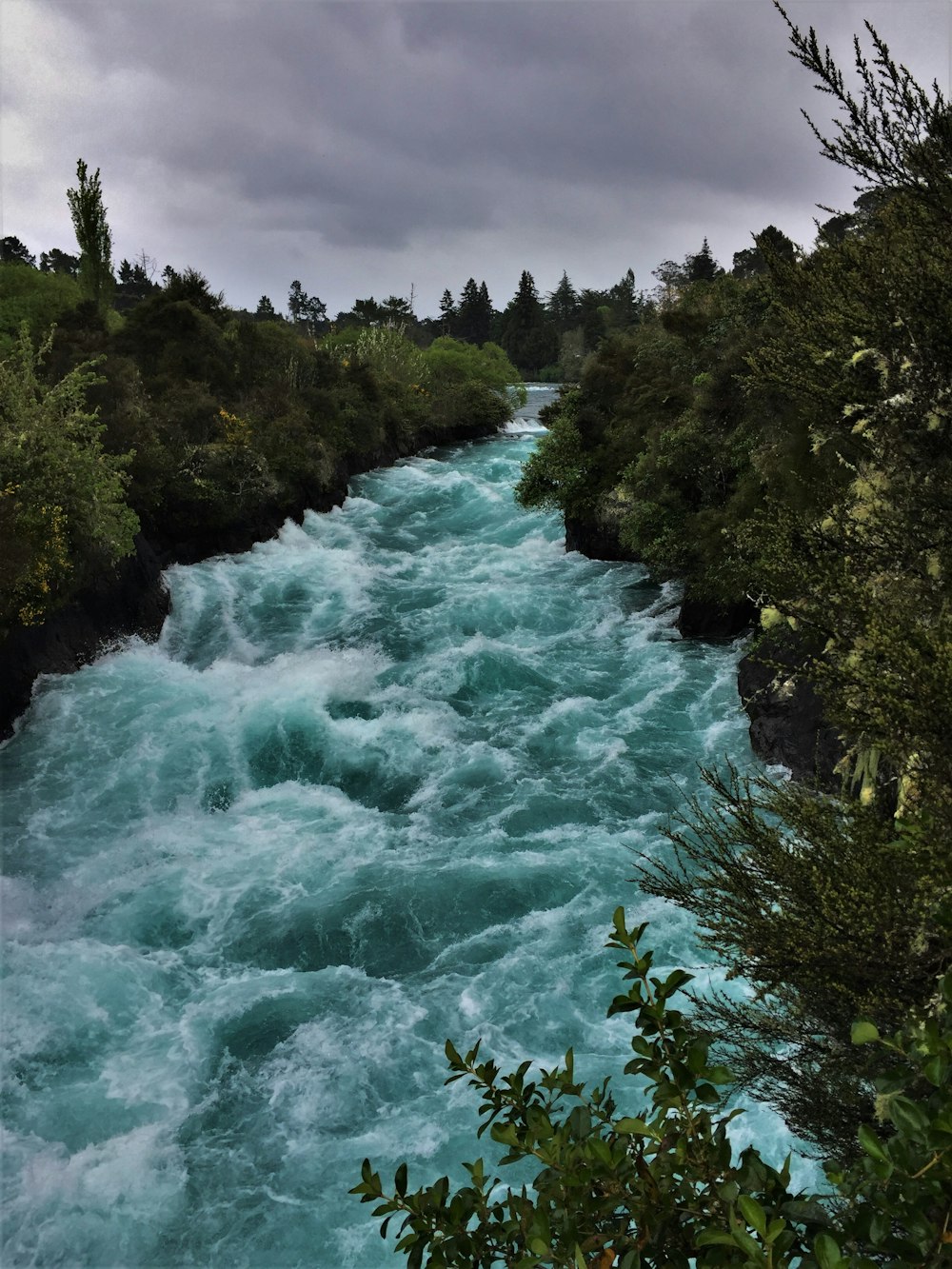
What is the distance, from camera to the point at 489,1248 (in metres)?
2.23

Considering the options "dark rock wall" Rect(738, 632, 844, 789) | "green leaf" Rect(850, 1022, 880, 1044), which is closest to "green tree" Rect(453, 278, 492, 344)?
"dark rock wall" Rect(738, 632, 844, 789)

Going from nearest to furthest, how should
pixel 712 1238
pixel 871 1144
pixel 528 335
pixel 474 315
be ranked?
pixel 712 1238, pixel 871 1144, pixel 528 335, pixel 474 315

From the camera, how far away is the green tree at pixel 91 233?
32.7m

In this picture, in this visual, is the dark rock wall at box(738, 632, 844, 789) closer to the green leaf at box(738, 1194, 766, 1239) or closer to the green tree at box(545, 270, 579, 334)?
the green leaf at box(738, 1194, 766, 1239)

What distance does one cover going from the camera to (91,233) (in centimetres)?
3300

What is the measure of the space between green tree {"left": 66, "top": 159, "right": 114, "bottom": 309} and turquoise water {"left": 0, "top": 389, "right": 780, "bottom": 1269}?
2325 centimetres

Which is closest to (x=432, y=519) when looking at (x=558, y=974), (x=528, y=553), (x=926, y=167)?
(x=528, y=553)

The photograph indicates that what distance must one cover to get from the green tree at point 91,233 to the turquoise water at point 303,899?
76.3 ft

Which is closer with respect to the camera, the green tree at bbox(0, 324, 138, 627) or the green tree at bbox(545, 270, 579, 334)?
the green tree at bbox(0, 324, 138, 627)

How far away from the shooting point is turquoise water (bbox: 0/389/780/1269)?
6.31 meters

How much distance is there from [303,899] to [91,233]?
112 ft

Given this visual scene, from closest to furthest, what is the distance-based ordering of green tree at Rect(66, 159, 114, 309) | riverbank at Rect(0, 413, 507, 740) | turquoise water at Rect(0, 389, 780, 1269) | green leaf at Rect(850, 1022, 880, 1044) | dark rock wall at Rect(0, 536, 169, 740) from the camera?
1. green leaf at Rect(850, 1022, 880, 1044)
2. turquoise water at Rect(0, 389, 780, 1269)
3. dark rock wall at Rect(0, 536, 169, 740)
4. riverbank at Rect(0, 413, 507, 740)
5. green tree at Rect(66, 159, 114, 309)

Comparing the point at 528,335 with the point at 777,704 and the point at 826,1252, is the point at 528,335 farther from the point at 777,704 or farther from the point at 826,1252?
the point at 826,1252

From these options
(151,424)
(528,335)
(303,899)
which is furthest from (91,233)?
(528,335)
